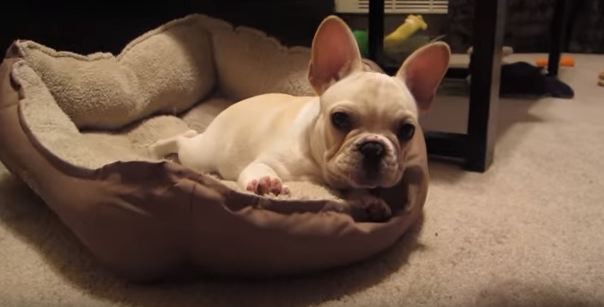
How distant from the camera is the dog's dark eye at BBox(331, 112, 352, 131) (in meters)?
1.02

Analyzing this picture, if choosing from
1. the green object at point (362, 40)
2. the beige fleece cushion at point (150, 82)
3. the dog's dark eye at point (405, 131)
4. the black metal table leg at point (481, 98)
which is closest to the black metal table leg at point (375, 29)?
the green object at point (362, 40)

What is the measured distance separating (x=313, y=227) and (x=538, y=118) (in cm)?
126

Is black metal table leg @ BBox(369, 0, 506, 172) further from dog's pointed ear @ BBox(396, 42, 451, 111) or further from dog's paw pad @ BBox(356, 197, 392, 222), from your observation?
dog's paw pad @ BBox(356, 197, 392, 222)

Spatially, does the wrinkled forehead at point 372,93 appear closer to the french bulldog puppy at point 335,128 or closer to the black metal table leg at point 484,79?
the french bulldog puppy at point 335,128

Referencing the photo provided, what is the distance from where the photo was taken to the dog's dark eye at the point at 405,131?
1029 mm

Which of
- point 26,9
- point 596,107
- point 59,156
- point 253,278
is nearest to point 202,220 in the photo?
point 253,278

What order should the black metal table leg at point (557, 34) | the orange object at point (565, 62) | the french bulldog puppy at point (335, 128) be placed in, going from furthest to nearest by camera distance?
the orange object at point (565, 62), the black metal table leg at point (557, 34), the french bulldog puppy at point (335, 128)

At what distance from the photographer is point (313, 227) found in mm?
904

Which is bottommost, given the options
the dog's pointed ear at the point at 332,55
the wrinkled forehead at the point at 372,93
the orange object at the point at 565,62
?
the orange object at the point at 565,62

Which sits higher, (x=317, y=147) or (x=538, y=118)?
(x=317, y=147)

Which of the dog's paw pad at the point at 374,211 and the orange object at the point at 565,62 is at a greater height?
the dog's paw pad at the point at 374,211

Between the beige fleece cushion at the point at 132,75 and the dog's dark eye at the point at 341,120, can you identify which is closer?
the dog's dark eye at the point at 341,120

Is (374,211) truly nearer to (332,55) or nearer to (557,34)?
(332,55)

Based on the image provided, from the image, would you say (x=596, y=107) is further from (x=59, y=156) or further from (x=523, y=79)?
(x=59, y=156)
